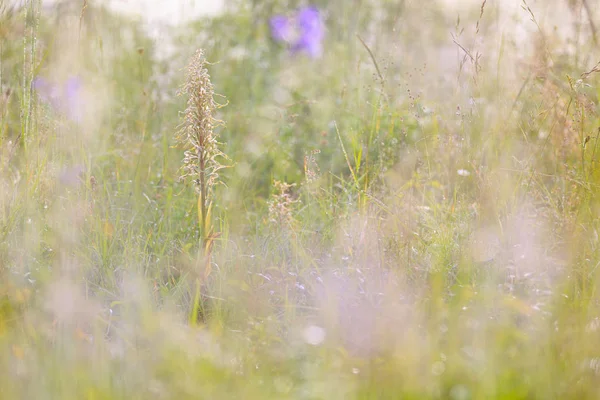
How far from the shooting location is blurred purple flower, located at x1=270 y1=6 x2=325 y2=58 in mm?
4059

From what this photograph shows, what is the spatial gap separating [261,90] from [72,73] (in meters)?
1.27

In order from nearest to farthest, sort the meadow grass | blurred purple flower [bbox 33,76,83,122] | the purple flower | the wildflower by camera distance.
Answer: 1. the meadow grass
2. the wildflower
3. blurred purple flower [bbox 33,76,83,122]
4. the purple flower

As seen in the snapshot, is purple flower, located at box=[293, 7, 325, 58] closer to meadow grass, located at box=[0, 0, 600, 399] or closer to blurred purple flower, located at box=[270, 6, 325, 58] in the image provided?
blurred purple flower, located at box=[270, 6, 325, 58]

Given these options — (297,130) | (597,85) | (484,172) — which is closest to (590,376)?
(484,172)

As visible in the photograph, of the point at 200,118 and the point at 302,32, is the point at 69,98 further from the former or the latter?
the point at 302,32

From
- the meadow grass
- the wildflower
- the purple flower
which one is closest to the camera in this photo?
the meadow grass

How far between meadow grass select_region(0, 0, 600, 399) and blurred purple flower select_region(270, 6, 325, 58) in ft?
1.29

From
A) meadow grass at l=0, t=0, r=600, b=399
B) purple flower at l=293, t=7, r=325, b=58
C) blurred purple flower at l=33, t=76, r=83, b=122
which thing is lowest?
meadow grass at l=0, t=0, r=600, b=399

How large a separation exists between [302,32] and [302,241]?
2.09 m

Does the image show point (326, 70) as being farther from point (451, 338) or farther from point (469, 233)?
point (451, 338)

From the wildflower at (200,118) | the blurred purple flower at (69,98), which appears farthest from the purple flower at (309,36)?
the wildflower at (200,118)

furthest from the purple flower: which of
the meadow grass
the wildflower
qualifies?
the wildflower

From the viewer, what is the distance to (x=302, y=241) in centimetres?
232

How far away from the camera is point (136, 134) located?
3.50 m
